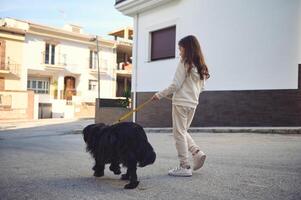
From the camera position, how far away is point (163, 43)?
1425cm

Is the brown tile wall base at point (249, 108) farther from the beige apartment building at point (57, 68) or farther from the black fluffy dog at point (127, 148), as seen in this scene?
the beige apartment building at point (57, 68)

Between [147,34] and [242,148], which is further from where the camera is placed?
[147,34]

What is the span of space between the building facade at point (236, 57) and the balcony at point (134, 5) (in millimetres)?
49

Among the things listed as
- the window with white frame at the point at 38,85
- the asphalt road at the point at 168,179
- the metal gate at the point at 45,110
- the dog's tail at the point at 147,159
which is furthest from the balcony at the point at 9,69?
the dog's tail at the point at 147,159

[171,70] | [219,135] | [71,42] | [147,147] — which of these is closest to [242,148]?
[219,135]

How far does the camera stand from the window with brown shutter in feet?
45.5

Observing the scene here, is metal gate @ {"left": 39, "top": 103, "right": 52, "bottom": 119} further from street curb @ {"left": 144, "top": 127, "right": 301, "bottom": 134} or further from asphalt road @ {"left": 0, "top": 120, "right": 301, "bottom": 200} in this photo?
asphalt road @ {"left": 0, "top": 120, "right": 301, "bottom": 200}

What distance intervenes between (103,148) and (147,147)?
1.71 ft

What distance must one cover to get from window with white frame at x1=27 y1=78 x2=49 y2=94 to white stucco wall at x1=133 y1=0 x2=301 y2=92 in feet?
71.9

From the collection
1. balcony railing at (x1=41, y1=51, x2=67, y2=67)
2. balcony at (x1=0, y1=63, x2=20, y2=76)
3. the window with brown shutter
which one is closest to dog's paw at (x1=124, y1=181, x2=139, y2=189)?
the window with brown shutter

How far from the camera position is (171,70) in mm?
13633

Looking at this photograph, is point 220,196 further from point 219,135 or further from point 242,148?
point 219,135

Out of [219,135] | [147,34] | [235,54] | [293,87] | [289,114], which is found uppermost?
[147,34]

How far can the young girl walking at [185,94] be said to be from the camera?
14.9 feet
